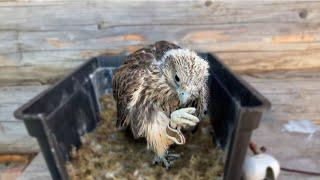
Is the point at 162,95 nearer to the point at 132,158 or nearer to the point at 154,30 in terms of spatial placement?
the point at 132,158

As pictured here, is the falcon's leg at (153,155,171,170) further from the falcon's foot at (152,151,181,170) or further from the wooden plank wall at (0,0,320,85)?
the wooden plank wall at (0,0,320,85)

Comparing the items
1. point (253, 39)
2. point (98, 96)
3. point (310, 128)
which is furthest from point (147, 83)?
point (310, 128)

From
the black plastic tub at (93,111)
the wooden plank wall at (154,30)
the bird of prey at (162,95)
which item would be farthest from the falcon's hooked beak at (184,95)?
the wooden plank wall at (154,30)

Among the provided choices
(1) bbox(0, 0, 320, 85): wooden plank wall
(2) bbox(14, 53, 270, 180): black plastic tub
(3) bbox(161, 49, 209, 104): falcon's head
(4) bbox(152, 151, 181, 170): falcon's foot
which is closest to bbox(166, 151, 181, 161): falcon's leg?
(4) bbox(152, 151, 181, 170): falcon's foot

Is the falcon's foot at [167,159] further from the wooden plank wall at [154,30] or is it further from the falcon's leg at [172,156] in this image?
the wooden plank wall at [154,30]

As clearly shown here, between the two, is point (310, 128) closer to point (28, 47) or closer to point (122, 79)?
point (122, 79)
